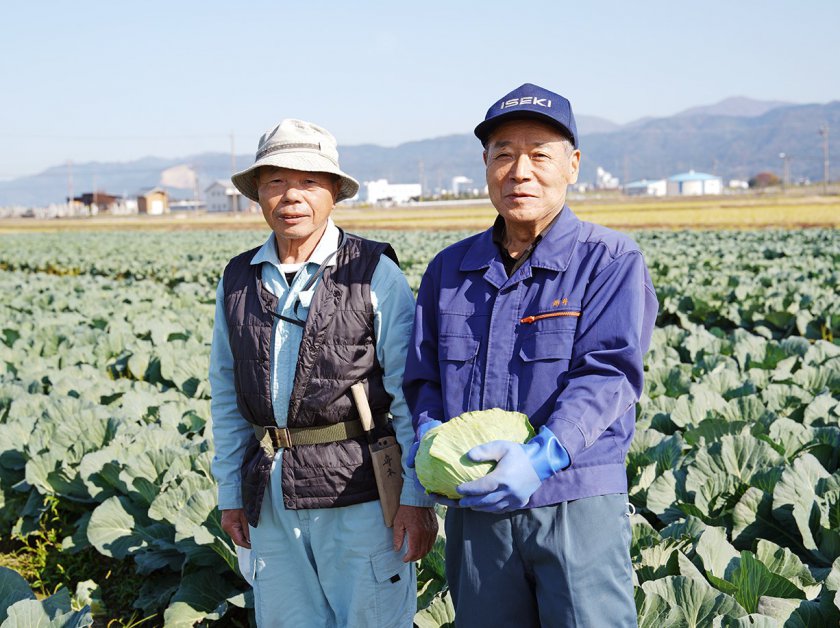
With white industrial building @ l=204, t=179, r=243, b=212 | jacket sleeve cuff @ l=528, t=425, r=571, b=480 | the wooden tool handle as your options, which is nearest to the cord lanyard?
the wooden tool handle

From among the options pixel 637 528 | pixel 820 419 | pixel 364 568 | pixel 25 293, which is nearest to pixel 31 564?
pixel 364 568

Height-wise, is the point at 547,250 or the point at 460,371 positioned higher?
the point at 547,250

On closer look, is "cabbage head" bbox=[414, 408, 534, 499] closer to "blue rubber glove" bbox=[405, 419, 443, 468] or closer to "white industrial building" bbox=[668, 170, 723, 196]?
"blue rubber glove" bbox=[405, 419, 443, 468]

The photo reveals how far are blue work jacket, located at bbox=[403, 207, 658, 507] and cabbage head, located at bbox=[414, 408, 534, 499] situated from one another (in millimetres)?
94

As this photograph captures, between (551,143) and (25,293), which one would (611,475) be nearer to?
(551,143)

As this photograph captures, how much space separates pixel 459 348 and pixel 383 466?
1.89ft

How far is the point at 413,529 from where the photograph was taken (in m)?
2.48

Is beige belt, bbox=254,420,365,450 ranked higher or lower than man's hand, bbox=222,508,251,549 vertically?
higher

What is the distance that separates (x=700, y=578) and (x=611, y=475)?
2.29ft

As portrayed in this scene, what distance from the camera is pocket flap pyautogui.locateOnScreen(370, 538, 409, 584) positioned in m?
2.49

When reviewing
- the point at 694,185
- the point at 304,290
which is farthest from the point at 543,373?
the point at 694,185

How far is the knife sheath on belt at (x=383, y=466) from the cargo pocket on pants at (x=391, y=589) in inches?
4.5

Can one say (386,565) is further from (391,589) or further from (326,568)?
(326,568)

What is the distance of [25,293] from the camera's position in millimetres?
12344
